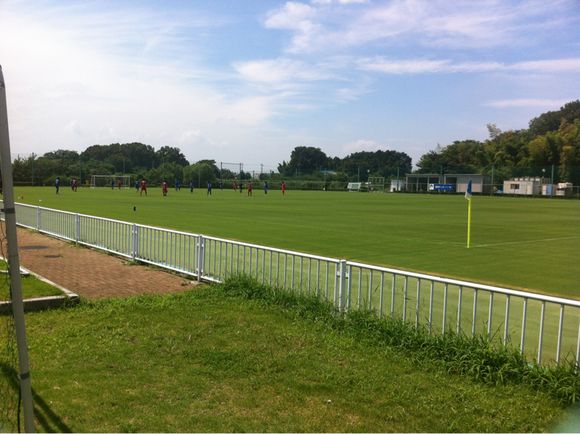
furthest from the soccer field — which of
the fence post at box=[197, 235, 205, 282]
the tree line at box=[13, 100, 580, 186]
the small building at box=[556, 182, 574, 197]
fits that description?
the tree line at box=[13, 100, 580, 186]

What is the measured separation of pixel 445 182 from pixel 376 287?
82.5 metres

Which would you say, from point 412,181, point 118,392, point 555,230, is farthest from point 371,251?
point 412,181

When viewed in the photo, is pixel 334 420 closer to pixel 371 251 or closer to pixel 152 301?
pixel 152 301

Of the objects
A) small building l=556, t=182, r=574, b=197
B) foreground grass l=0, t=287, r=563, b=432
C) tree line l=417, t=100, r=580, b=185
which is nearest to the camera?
foreground grass l=0, t=287, r=563, b=432

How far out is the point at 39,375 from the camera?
14.9 feet

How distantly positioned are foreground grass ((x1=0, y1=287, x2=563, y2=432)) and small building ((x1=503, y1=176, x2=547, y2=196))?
227ft

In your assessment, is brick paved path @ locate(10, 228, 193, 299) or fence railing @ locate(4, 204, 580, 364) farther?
brick paved path @ locate(10, 228, 193, 299)

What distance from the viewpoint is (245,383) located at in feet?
14.6

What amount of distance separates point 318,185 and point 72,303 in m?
81.0

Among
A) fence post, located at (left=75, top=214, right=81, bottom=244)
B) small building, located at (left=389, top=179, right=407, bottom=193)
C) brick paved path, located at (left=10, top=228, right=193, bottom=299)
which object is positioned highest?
fence post, located at (left=75, top=214, right=81, bottom=244)

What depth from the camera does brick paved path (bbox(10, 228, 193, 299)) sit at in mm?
8227

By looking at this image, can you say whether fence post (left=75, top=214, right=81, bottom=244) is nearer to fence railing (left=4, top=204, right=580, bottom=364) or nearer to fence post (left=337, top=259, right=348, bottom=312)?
fence railing (left=4, top=204, right=580, bottom=364)

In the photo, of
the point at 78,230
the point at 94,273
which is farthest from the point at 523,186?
the point at 94,273

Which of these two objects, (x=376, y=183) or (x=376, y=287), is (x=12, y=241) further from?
(x=376, y=183)
